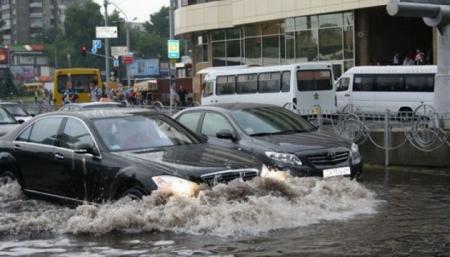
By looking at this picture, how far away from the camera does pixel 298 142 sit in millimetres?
10867

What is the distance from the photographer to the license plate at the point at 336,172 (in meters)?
10.5

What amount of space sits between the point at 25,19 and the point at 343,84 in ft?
442

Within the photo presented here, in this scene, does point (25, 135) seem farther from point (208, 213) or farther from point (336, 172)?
point (336, 172)

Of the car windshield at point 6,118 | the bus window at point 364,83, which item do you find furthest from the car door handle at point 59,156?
the bus window at point 364,83

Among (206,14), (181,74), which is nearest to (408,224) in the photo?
(206,14)

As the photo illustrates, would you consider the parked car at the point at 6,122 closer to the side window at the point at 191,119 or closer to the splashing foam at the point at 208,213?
the side window at the point at 191,119

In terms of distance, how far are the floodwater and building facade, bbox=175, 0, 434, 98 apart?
26.4m

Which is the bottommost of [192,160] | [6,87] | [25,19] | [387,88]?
[192,160]

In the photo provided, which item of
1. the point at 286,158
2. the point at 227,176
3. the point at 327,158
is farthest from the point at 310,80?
the point at 227,176

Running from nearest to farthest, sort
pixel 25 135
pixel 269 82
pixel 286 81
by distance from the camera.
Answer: pixel 25 135 → pixel 286 81 → pixel 269 82

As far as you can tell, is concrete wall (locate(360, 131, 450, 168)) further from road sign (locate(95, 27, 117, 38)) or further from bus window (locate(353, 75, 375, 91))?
road sign (locate(95, 27, 117, 38))

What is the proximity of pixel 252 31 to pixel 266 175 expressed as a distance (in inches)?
1431

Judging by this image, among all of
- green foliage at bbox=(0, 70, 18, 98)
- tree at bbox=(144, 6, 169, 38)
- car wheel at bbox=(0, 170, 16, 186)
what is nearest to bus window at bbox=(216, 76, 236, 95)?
car wheel at bbox=(0, 170, 16, 186)

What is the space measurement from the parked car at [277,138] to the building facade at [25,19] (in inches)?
5699
